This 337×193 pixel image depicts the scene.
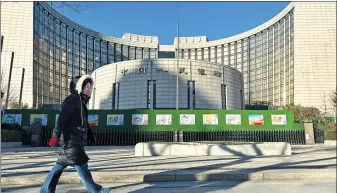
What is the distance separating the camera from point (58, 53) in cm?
8662

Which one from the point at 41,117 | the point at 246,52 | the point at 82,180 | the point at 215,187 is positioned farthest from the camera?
the point at 246,52

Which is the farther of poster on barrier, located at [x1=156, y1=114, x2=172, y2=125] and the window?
the window

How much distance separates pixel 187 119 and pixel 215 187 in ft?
48.8

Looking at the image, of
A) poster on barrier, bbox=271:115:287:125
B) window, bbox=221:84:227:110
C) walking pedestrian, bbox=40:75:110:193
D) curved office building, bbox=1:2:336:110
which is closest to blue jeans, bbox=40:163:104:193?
walking pedestrian, bbox=40:75:110:193

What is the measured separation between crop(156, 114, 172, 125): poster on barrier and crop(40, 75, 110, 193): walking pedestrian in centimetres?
1600

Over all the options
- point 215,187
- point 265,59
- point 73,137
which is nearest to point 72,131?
point 73,137

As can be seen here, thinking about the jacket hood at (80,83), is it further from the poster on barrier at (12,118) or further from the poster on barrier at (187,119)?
the poster on barrier at (12,118)

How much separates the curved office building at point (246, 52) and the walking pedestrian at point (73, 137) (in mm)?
69894

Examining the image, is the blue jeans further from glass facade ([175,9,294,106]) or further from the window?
glass facade ([175,9,294,106])

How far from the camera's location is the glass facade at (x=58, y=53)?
79812mm

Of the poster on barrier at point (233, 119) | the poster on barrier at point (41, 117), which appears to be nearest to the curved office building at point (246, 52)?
the poster on barrier at point (41, 117)

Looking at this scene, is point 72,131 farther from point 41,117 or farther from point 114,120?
point 41,117

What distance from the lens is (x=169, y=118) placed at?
21.4 meters

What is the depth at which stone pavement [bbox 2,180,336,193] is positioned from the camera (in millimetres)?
6149
